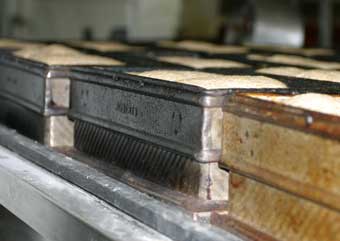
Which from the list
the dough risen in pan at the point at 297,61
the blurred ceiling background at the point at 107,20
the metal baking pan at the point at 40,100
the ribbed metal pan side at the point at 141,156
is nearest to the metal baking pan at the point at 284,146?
the ribbed metal pan side at the point at 141,156

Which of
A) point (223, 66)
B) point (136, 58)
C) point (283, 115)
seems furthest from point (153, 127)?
point (136, 58)

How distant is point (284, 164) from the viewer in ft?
3.68

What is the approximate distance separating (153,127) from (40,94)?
0.56 m

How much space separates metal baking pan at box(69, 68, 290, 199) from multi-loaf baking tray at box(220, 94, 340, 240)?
38 mm

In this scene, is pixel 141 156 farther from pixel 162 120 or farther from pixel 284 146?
pixel 284 146

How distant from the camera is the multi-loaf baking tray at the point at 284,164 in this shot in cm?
105

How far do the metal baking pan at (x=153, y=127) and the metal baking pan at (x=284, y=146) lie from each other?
4 cm

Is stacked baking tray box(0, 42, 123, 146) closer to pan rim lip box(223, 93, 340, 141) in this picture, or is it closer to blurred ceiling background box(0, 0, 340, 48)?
pan rim lip box(223, 93, 340, 141)

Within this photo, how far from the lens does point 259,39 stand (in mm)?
4066

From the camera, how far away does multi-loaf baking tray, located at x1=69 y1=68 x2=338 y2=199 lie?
1.28 metres

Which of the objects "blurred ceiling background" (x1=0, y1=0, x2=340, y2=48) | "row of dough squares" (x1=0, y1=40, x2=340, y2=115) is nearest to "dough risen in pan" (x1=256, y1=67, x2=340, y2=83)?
"row of dough squares" (x1=0, y1=40, x2=340, y2=115)

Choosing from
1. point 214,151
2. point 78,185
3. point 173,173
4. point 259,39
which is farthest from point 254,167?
point 259,39

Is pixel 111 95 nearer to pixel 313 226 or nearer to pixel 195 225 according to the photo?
pixel 195 225

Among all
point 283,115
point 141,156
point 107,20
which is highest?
point 107,20
